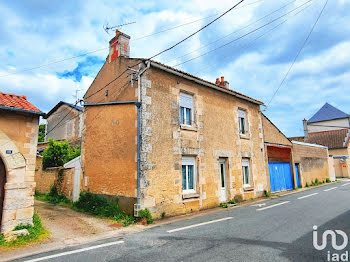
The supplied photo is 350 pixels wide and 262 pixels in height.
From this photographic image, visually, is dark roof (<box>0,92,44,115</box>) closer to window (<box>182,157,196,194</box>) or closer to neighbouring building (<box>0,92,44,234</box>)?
neighbouring building (<box>0,92,44,234</box>)

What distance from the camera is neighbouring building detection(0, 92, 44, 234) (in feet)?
17.0

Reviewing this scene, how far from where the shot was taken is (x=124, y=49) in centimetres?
955

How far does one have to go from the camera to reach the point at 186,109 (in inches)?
374

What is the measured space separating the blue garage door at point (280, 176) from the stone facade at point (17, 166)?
518 inches

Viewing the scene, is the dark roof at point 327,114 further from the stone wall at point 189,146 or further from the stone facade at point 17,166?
the stone facade at point 17,166

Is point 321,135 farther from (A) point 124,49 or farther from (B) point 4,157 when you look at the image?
(B) point 4,157

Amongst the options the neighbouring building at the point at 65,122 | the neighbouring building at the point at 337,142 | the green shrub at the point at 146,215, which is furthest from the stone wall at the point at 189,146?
the neighbouring building at the point at 337,142

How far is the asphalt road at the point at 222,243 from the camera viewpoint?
408 centimetres

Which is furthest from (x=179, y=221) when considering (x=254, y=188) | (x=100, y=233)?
(x=254, y=188)

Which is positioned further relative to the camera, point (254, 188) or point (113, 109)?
point (254, 188)

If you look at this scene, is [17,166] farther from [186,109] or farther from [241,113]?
[241,113]

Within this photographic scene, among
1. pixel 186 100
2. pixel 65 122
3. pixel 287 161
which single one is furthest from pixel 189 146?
pixel 65 122

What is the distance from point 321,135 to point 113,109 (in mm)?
31476

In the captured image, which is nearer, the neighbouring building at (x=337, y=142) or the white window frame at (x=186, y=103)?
the white window frame at (x=186, y=103)
